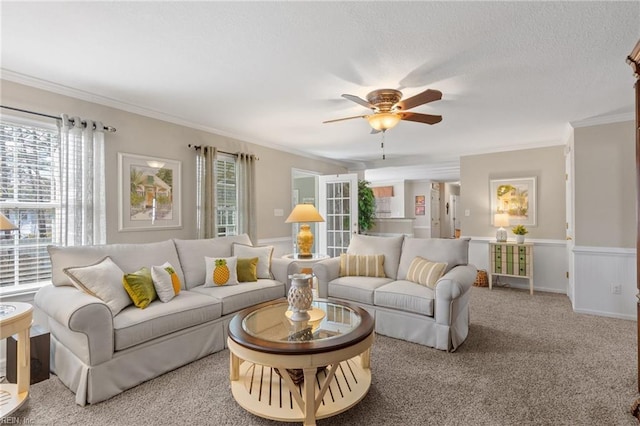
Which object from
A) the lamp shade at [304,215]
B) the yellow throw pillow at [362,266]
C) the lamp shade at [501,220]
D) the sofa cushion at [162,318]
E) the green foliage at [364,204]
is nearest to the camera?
the sofa cushion at [162,318]

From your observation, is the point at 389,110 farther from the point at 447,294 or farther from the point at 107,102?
the point at 107,102

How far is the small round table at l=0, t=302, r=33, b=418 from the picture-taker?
6.55 feet

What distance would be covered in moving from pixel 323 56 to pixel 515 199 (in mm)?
4513

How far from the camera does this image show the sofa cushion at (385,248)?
3.85m

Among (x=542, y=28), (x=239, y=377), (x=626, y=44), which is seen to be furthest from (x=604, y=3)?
(x=239, y=377)

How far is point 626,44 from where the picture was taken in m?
2.22

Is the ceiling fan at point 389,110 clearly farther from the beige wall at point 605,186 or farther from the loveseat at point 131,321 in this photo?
the beige wall at point 605,186

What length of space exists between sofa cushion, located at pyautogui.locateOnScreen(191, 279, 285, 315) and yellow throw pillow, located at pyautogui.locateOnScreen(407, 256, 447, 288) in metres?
1.43

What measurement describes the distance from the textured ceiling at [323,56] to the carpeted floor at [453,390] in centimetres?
237

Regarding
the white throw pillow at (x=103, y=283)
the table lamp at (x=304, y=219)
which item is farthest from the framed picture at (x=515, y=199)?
the white throw pillow at (x=103, y=283)

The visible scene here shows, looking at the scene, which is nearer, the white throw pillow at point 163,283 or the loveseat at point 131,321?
the loveseat at point 131,321

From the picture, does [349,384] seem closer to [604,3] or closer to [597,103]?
[604,3]

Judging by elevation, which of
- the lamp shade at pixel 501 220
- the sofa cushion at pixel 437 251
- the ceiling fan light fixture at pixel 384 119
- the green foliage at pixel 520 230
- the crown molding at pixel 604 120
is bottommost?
the sofa cushion at pixel 437 251

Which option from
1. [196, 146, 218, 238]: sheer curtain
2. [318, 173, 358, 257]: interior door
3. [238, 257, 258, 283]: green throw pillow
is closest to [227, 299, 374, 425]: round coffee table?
[238, 257, 258, 283]: green throw pillow
